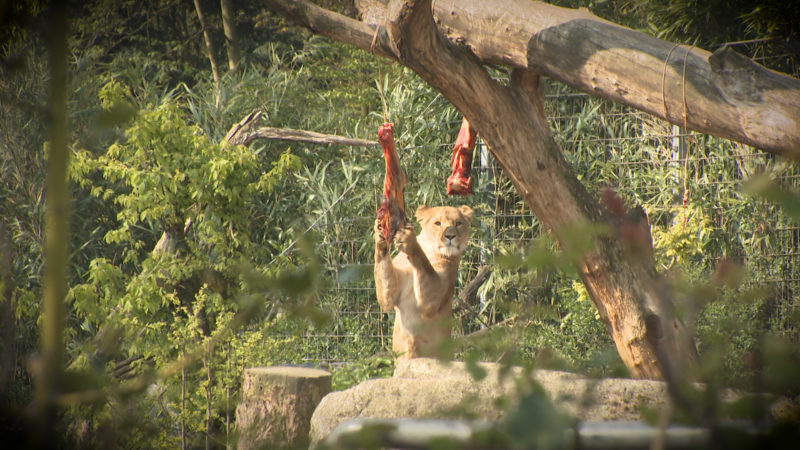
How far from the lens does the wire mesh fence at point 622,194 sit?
550 centimetres

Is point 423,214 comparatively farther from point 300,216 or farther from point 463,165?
point 300,216

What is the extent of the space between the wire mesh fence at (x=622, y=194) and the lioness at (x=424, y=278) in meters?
0.99

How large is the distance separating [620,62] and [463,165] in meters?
1.05

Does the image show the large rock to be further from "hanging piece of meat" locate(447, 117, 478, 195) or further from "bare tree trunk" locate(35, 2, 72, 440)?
"bare tree trunk" locate(35, 2, 72, 440)

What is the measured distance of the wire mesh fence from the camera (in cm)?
550

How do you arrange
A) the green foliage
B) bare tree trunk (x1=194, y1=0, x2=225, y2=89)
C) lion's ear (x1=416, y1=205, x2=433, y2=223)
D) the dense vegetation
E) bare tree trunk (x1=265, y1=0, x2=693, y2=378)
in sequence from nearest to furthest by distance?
bare tree trunk (x1=265, y1=0, x2=693, y2=378)
lion's ear (x1=416, y1=205, x2=433, y2=223)
the dense vegetation
the green foliage
bare tree trunk (x1=194, y1=0, x2=225, y2=89)

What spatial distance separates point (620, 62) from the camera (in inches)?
130

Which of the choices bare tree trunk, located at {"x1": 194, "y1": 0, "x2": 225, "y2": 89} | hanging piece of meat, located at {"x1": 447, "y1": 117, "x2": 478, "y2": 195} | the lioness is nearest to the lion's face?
the lioness

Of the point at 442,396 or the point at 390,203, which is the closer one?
the point at 442,396

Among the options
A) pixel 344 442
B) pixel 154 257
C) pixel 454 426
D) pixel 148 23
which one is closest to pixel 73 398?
pixel 344 442

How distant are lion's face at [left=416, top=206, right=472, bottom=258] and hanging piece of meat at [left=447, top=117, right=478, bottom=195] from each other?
0.18 meters

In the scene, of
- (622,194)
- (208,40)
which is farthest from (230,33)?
(622,194)

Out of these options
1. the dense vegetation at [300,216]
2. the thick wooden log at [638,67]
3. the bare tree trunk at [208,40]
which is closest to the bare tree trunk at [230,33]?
the bare tree trunk at [208,40]

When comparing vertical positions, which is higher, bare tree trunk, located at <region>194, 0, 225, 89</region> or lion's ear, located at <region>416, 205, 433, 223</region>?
bare tree trunk, located at <region>194, 0, 225, 89</region>
